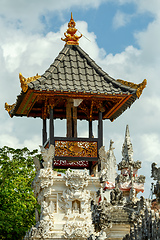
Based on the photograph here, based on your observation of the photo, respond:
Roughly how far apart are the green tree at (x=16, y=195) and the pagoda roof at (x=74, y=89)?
5.93m

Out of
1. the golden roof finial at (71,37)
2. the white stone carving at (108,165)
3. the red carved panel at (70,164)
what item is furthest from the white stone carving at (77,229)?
the golden roof finial at (71,37)

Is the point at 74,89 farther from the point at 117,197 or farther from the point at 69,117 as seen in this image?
the point at 117,197

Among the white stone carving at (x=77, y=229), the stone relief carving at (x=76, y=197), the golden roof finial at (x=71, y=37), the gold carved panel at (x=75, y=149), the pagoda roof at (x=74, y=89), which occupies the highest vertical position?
the golden roof finial at (x=71, y=37)

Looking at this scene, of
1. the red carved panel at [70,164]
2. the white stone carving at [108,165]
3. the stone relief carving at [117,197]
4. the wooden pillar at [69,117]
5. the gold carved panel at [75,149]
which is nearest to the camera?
the stone relief carving at [117,197]

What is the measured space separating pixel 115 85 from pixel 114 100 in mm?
622

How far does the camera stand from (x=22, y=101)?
105ft

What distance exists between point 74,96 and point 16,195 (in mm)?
10045

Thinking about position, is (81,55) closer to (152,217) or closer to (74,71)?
(74,71)

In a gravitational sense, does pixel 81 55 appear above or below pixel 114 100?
above

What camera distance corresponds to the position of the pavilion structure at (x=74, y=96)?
3061 cm

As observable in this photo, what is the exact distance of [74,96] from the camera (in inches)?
1211

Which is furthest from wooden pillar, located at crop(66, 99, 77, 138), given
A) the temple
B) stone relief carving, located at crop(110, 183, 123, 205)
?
stone relief carving, located at crop(110, 183, 123, 205)

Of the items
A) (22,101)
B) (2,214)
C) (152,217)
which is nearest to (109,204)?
(152,217)

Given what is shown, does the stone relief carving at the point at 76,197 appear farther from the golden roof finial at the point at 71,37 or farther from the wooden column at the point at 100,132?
the golden roof finial at the point at 71,37
